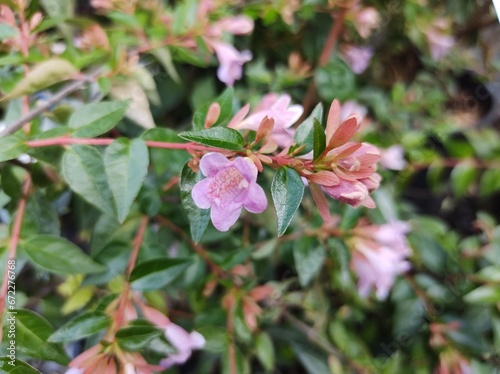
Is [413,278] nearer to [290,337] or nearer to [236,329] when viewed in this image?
[290,337]

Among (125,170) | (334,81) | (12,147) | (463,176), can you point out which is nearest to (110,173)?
(125,170)

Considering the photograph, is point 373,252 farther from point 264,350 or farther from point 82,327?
point 82,327

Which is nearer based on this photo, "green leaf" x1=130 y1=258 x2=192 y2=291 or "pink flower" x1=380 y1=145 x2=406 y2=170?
"green leaf" x1=130 y1=258 x2=192 y2=291

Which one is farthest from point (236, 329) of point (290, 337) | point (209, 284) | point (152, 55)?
point (152, 55)

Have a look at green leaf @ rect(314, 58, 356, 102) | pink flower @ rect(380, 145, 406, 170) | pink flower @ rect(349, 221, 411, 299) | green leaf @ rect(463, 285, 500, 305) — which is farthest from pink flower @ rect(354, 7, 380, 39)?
green leaf @ rect(463, 285, 500, 305)

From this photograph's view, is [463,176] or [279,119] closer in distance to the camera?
[279,119]

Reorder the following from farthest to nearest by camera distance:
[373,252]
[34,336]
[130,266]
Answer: [373,252], [130,266], [34,336]

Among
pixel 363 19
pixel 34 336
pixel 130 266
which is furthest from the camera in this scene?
pixel 363 19

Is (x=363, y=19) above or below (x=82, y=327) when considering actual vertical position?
above

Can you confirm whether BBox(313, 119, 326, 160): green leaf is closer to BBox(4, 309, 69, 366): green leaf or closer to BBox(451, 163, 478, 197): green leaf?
BBox(4, 309, 69, 366): green leaf
